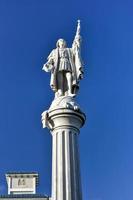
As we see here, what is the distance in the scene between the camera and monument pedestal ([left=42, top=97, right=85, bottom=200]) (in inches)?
477

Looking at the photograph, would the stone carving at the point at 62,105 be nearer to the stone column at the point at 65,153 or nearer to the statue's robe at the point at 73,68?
the stone column at the point at 65,153

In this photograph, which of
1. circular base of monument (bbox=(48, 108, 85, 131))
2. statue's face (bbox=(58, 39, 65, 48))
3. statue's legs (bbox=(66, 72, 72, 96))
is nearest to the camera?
circular base of monument (bbox=(48, 108, 85, 131))

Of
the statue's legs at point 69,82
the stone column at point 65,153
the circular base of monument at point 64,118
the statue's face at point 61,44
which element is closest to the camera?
the stone column at point 65,153

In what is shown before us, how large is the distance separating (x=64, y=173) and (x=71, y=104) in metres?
2.12

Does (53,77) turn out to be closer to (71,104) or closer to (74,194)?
(71,104)

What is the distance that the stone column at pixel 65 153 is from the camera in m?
12.1

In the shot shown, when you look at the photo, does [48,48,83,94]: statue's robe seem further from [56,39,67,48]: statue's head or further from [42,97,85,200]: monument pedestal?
[42,97,85,200]: monument pedestal

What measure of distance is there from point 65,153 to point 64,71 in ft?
9.33

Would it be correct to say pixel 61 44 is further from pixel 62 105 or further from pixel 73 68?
pixel 62 105

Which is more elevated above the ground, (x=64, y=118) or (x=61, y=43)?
(x=61, y=43)

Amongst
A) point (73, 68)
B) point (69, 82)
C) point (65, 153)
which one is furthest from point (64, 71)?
point (65, 153)

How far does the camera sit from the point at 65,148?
12.5m

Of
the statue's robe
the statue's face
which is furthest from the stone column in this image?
the statue's face

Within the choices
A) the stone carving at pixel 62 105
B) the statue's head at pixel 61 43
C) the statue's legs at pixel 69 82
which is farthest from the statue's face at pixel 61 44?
the stone carving at pixel 62 105
